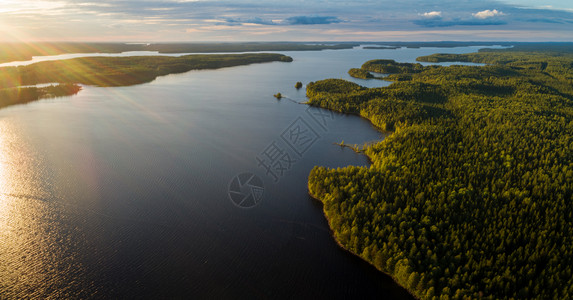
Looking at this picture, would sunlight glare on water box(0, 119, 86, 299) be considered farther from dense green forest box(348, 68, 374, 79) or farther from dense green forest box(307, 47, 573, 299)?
dense green forest box(348, 68, 374, 79)

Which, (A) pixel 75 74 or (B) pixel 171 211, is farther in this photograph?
(A) pixel 75 74

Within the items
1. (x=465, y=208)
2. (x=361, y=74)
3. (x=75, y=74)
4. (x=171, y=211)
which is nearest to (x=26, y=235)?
(x=171, y=211)

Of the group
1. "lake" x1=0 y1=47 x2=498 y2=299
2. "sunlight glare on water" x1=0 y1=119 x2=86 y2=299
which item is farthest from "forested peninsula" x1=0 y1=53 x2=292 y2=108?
"sunlight glare on water" x1=0 y1=119 x2=86 y2=299

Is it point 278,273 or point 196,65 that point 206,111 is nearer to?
point 278,273

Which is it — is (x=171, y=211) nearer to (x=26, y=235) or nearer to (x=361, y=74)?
(x=26, y=235)

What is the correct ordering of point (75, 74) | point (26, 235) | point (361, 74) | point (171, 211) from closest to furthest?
point (26, 235)
point (171, 211)
point (75, 74)
point (361, 74)

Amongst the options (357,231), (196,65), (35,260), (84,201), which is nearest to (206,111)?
(84,201)
